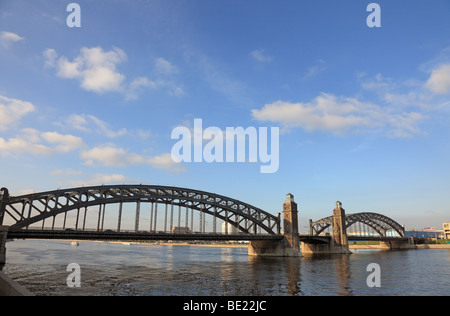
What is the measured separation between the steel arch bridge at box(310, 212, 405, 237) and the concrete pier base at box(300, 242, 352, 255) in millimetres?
8087

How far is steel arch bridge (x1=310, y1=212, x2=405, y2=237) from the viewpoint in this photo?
131500 millimetres

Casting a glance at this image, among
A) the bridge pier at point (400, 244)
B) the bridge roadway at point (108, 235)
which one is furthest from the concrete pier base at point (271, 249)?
the bridge pier at point (400, 244)

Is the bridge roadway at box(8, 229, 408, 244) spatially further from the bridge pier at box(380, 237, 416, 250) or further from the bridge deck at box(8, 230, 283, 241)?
the bridge pier at box(380, 237, 416, 250)

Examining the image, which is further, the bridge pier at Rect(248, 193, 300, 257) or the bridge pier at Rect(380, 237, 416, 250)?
the bridge pier at Rect(380, 237, 416, 250)

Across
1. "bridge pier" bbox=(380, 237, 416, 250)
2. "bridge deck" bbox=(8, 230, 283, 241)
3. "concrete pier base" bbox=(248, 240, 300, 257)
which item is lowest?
"bridge pier" bbox=(380, 237, 416, 250)

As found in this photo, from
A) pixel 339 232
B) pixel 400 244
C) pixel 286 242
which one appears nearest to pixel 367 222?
pixel 400 244

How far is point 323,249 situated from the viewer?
395ft

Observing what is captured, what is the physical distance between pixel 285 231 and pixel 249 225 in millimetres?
12507

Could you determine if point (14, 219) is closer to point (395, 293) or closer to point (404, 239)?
point (395, 293)

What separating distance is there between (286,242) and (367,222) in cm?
8091

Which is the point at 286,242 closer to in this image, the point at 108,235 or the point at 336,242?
the point at 336,242

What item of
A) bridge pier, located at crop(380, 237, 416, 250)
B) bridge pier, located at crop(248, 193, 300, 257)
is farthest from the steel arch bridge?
bridge pier, located at crop(248, 193, 300, 257)

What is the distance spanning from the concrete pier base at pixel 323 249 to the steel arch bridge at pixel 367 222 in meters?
8.09
